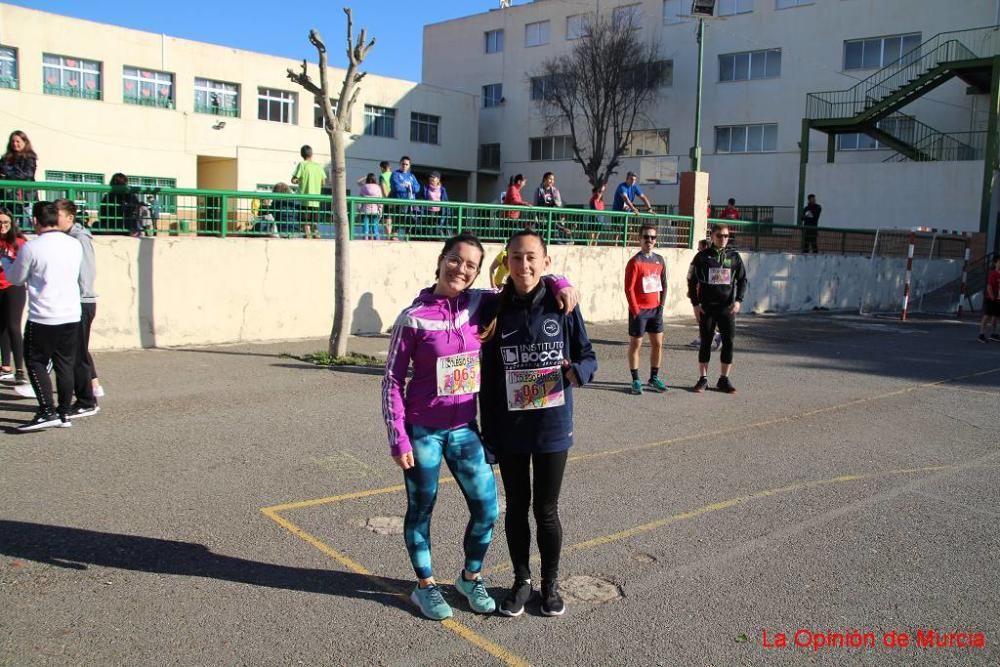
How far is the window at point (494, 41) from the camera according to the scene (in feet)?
157

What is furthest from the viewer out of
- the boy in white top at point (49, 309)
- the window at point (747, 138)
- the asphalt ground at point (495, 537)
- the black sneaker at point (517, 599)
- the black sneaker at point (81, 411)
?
the window at point (747, 138)

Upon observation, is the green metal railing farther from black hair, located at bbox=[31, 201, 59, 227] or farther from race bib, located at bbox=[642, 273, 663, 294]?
black hair, located at bbox=[31, 201, 59, 227]

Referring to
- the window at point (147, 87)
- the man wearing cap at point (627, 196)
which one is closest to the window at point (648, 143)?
the window at point (147, 87)

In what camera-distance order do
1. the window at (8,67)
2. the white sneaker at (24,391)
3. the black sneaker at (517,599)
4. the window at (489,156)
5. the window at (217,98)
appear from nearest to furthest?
the black sneaker at (517,599)
the white sneaker at (24,391)
the window at (8,67)
the window at (217,98)
the window at (489,156)

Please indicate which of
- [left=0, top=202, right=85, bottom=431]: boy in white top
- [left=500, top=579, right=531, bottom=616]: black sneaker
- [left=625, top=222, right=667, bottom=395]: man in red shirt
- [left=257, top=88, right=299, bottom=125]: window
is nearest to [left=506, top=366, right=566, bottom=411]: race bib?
[left=500, top=579, right=531, bottom=616]: black sneaker

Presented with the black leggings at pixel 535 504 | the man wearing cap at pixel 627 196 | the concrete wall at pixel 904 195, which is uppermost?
the concrete wall at pixel 904 195

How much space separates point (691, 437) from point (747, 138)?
34.2m

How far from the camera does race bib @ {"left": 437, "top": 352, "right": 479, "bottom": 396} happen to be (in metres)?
3.72

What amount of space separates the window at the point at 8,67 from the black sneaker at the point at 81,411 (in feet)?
96.9

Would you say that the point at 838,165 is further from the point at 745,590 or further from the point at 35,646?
the point at 35,646

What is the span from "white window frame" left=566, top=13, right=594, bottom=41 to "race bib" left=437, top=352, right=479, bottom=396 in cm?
4208

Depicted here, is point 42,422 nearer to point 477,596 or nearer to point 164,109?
point 477,596

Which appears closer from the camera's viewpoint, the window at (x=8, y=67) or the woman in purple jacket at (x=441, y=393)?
the woman in purple jacket at (x=441, y=393)

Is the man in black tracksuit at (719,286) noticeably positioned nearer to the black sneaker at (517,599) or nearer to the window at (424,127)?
the black sneaker at (517,599)
